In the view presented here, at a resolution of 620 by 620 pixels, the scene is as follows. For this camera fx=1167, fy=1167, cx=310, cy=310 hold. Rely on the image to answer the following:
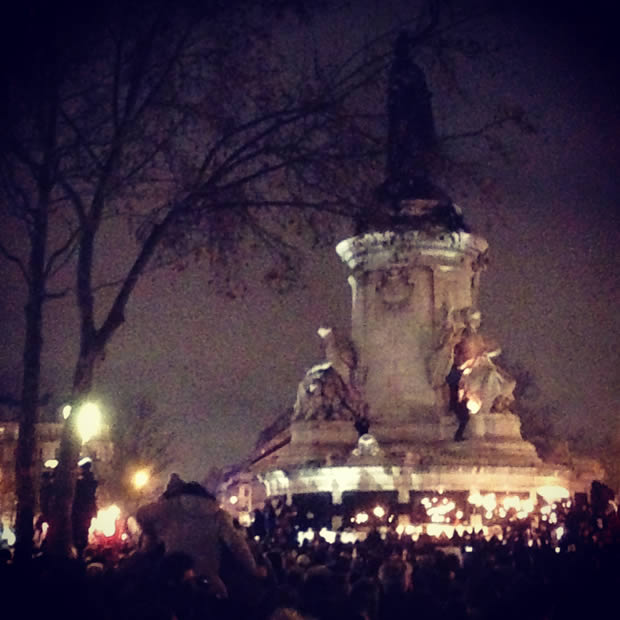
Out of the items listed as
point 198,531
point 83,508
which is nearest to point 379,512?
point 83,508

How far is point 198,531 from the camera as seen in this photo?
36.9 ft

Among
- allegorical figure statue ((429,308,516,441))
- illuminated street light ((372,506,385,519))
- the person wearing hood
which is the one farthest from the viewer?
allegorical figure statue ((429,308,516,441))

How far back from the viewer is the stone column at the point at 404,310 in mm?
30719

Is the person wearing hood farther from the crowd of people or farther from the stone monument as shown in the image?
the stone monument

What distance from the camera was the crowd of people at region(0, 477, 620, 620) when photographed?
30.8 ft

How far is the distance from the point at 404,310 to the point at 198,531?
2043cm

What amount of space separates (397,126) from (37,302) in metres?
14.9

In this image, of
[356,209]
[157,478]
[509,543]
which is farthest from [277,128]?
[157,478]

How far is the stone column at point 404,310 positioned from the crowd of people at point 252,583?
1781 centimetres

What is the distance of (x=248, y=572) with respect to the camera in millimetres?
11031

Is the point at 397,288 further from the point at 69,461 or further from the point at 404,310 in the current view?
the point at 69,461

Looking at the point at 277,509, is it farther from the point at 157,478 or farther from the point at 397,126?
the point at 157,478

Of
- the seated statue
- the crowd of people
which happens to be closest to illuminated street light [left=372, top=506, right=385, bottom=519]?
the seated statue

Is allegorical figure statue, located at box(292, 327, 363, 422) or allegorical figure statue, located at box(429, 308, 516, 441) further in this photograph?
allegorical figure statue, located at box(292, 327, 363, 422)
